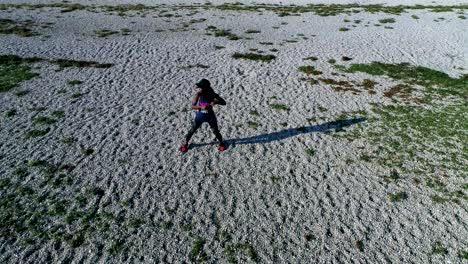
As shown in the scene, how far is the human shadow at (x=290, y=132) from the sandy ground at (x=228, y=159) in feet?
0.27

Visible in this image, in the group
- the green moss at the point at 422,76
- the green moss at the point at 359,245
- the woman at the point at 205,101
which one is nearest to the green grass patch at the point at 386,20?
the green moss at the point at 422,76

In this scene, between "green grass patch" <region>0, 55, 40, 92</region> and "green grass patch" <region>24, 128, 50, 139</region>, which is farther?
"green grass patch" <region>0, 55, 40, 92</region>

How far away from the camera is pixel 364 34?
28000mm

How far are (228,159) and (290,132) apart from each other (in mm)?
3274

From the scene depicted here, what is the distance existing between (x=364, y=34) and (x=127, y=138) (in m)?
21.5

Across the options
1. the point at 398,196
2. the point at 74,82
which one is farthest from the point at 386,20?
the point at 74,82

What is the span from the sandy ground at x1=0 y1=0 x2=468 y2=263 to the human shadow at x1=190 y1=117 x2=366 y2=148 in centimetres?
8

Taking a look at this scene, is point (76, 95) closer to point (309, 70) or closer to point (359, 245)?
point (309, 70)

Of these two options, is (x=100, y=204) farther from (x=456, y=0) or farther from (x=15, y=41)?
(x=456, y=0)

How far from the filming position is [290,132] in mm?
15000

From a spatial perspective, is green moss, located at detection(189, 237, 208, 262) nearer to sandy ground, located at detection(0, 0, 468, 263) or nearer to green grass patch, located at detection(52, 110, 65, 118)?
sandy ground, located at detection(0, 0, 468, 263)

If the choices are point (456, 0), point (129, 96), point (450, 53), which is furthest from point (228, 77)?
point (456, 0)

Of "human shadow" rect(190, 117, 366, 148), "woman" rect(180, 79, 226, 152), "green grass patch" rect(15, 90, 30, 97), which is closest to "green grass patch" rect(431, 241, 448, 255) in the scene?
"human shadow" rect(190, 117, 366, 148)

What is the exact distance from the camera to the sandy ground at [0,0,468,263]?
9836 millimetres
